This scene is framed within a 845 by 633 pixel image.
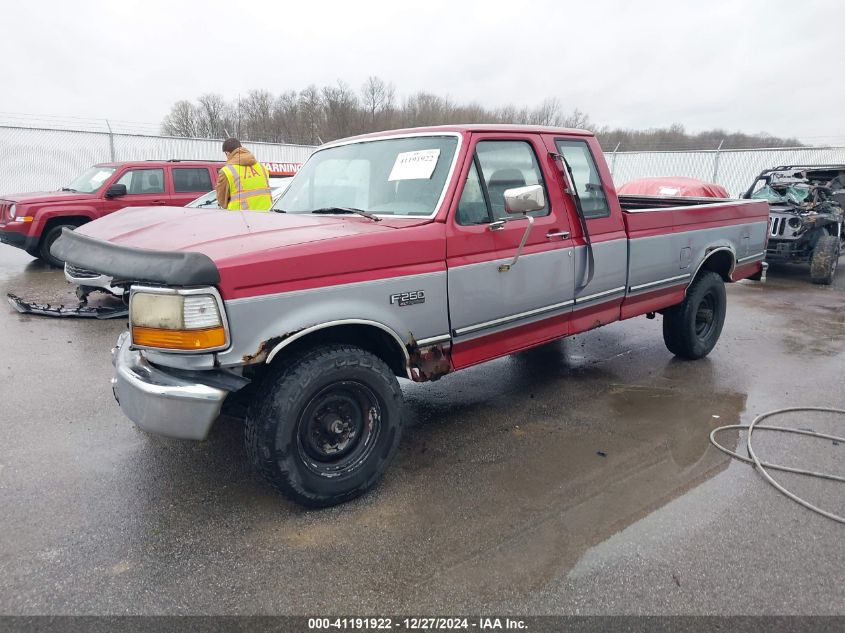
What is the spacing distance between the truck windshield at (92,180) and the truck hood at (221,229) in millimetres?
7501

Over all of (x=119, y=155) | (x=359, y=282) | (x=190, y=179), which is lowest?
Answer: (x=359, y=282)

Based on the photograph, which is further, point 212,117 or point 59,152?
point 212,117

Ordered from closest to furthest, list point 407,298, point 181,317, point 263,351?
1. point 181,317
2. point 263,351
3. point 407,298

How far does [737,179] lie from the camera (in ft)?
62.4

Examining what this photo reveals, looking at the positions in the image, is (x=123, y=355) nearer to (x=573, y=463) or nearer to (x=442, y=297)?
(x=442, y=297)

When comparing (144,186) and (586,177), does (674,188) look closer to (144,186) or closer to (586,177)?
(586,177)

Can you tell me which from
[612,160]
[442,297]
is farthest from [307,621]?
[612,160]

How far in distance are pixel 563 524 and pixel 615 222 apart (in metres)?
2.40

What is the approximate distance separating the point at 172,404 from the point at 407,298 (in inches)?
49.9

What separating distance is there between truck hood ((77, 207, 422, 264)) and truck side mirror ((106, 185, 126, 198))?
688 centimetres

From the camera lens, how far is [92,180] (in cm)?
1028

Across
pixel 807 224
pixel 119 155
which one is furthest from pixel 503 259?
pixel 119 155

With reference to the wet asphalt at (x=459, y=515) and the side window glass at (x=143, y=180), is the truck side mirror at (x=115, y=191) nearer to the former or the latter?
the side window glass at (x=143, y=180)

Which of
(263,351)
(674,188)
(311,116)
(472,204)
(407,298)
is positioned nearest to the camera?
(263,351)
